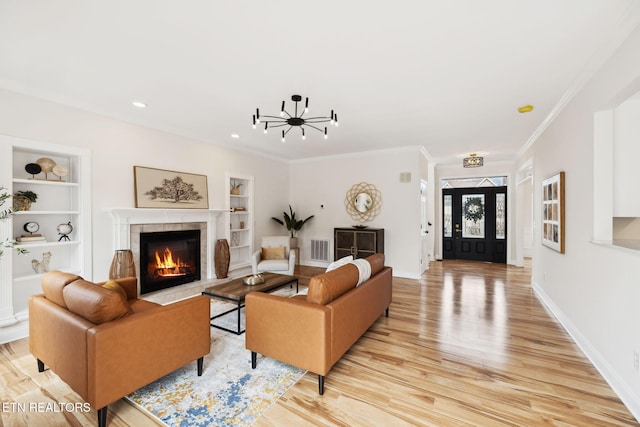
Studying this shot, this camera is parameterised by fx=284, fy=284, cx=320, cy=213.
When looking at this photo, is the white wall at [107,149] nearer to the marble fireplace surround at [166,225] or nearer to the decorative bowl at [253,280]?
the marble fireplace surround at [166,225]

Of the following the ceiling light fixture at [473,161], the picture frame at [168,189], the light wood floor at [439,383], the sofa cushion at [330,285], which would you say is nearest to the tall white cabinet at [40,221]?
the light wood floor at [439,383]

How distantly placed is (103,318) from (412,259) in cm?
528

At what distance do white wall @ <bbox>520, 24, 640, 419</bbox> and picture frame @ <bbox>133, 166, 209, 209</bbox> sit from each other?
5297 millimetres

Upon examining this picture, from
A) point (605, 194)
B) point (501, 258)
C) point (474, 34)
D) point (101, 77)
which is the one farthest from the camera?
point (501, 258)

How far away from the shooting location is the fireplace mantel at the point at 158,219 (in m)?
3.93

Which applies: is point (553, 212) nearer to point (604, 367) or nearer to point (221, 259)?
point (604, 367)

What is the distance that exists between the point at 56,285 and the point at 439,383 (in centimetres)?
306

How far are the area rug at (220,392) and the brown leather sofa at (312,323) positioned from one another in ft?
0.61

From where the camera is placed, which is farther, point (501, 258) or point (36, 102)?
point (501, 258)

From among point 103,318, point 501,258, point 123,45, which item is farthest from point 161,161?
point 501,258

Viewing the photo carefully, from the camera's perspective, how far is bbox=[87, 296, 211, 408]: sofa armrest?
67.5 inches

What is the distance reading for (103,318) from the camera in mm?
1820

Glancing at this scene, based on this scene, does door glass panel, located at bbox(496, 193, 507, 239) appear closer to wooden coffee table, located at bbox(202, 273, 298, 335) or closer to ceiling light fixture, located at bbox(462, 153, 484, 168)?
ceiling light fixture, located at bbox(462, 153, 484, 168)

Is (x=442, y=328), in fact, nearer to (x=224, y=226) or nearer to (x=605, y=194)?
(x=605, y=194)
